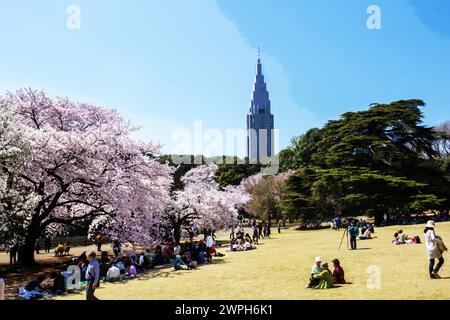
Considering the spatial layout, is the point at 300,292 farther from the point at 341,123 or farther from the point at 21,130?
the point at 341,123

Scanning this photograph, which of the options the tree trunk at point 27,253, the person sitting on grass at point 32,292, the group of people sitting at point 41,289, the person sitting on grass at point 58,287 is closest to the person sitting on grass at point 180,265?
the group of people sitting at point 41,289

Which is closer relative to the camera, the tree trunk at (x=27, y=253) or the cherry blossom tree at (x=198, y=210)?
the tree trunk at (x=27, y=253)

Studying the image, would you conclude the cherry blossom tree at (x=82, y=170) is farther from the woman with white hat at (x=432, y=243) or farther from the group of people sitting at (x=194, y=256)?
the woman with white hat at (x=432, y=243)

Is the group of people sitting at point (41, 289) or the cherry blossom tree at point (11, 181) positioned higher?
the cherry blossom tree at point (11, 181)

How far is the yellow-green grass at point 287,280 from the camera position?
11.9 meters

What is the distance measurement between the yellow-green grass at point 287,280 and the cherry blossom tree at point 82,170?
5618 millimetres

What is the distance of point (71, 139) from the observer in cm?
2136

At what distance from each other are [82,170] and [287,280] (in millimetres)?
13505

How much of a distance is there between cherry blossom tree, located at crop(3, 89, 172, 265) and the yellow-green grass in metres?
5.62

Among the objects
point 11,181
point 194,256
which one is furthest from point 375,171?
point 11,181

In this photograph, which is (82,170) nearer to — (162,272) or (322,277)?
(162,272)

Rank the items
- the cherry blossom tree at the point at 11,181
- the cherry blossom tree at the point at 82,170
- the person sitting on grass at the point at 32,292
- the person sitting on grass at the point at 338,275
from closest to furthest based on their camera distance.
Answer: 1. the person sitting on grass at the point at 338,275
2. the person sitting on grass at the point at 32,292
3. the cherry blossom tree at the point at 11,181
4. the cherry blossom tree at the point at 82,170
